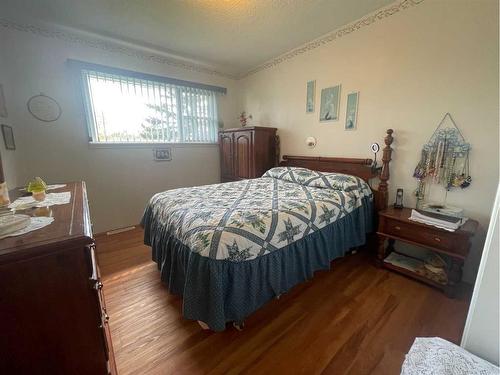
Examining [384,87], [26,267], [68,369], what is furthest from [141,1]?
[68,369]

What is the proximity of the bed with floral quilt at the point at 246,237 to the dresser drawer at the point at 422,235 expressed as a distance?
25cm

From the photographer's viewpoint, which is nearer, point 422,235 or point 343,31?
point 422,235

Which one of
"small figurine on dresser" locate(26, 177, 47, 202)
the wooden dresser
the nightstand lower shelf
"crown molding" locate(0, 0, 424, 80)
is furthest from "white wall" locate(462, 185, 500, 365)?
"crown molding" locate(0, 0, 424, 80)

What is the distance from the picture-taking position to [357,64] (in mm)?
2395

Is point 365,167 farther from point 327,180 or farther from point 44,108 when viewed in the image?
point 44,108

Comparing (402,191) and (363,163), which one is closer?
(402,191)

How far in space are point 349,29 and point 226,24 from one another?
55.0 inches

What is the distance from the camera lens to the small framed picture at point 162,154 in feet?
10.5

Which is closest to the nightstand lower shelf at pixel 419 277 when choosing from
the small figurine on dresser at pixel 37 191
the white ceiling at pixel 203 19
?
the white ceiling at pixel 203 19

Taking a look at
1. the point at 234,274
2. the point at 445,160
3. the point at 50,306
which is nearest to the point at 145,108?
the point at 234,274

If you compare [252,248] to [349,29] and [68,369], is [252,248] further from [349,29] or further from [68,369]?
[349,29]

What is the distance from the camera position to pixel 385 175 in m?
2.21

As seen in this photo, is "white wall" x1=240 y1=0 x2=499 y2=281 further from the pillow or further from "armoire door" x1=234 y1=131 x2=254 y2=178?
"armoire door" x1=234 y1=131 x2=254 y2=178

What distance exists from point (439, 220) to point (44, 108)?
13.5ft
